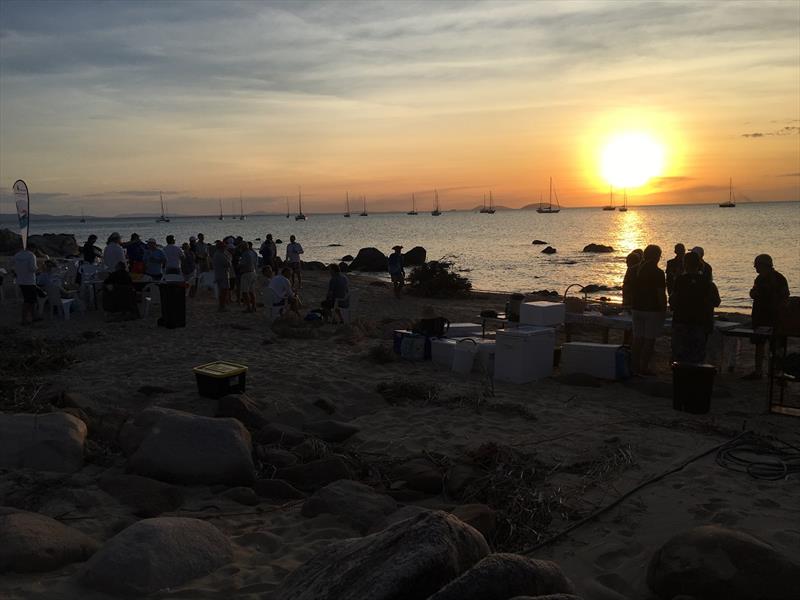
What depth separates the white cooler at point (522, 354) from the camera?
8.97 meters

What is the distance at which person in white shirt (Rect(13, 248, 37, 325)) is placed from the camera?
42.3 feet

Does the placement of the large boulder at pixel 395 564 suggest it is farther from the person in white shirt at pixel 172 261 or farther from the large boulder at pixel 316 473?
the person in white shirt at pixel 172 261

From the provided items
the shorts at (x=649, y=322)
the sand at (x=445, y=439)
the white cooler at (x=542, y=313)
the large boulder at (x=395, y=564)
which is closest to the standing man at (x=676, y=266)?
the sand at (x=445, y=439)

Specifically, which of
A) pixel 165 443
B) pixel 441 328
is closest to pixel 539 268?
pixel 441 328

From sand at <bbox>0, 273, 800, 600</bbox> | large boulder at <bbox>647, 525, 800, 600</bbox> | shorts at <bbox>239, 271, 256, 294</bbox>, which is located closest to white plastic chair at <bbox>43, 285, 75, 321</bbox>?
sand at <bbox>0, 273, 800, 600</bbox>

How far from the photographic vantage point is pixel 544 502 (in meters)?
5.02

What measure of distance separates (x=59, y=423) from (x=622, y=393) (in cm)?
645

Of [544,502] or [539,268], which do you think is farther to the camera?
[539,268]

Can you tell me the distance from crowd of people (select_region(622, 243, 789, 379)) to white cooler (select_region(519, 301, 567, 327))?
1129mm

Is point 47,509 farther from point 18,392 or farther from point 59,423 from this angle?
point 18,392

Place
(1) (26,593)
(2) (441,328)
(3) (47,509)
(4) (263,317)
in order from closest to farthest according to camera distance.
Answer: (1) (26,593) → (3) (47,509) → (2) (441,328) → (4) (263,317)

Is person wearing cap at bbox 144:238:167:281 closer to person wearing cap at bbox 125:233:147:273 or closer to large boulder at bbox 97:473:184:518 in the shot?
person wearing cap at bbox 125:233:147:273

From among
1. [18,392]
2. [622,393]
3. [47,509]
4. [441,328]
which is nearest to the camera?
[47,509]

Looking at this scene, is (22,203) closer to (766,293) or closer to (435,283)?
(435,283)
